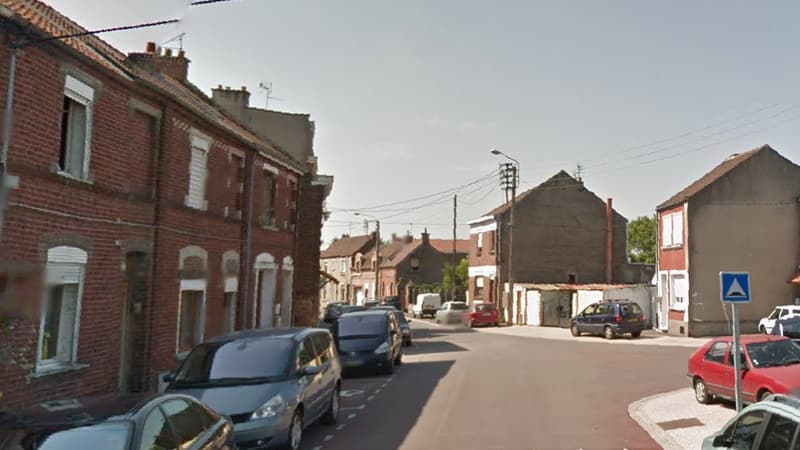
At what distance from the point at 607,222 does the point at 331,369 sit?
42.0m

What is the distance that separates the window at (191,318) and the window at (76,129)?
5036 mm

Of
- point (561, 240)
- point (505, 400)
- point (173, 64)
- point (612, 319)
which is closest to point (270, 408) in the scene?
point (505, 400)

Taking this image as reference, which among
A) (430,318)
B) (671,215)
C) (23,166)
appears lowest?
(430,318)

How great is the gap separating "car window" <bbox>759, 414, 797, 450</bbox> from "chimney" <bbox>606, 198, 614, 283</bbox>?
46200 millimetres

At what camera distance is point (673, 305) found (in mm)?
34031

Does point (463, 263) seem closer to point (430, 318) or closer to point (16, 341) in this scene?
point (430, 318)

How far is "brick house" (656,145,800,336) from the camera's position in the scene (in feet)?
105

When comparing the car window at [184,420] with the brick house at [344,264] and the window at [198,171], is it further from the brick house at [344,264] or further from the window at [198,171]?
the brick house at [344,264]

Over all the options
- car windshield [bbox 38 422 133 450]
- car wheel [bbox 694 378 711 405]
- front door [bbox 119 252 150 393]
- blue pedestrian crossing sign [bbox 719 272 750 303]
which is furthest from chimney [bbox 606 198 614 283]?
car windshield [bbox 38 422 133 450]

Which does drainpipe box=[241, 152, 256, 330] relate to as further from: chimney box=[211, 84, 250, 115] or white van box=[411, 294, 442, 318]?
white van box=[411, 294, 442, 318]

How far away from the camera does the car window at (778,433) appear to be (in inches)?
217

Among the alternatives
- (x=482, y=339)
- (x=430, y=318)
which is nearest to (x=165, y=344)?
(x=482, y=339)

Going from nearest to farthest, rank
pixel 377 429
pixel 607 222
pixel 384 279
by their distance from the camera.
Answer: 1. pixel 377 429
2. pixel 607 222
3. pixel 384 279

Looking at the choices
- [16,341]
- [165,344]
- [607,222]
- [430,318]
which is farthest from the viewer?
[430,318]
